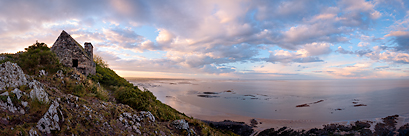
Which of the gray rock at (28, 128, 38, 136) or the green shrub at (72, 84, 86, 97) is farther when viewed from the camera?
the green shrub at (72, 84, 86, 97)

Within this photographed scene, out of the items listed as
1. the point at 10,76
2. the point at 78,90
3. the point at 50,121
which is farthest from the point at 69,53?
the point at 50,121

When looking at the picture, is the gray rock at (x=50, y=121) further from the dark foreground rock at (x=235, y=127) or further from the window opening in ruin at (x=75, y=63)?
the dark foreground rock at (x=235, y=127)

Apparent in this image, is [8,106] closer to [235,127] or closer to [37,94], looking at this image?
[37,94]

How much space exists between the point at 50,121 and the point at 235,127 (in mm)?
26966

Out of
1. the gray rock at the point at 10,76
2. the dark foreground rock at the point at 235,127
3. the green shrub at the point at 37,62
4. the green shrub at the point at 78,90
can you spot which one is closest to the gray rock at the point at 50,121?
the gray rock at the point at 10,76

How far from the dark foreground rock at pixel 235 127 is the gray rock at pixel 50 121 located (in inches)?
881

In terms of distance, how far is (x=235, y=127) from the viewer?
28.2 m

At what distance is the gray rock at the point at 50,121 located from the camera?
472 cm

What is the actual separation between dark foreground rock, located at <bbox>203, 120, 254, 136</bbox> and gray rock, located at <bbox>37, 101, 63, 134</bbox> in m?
22.4

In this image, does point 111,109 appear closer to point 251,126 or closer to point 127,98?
point 127,98

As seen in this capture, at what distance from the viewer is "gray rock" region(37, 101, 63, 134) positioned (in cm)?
472

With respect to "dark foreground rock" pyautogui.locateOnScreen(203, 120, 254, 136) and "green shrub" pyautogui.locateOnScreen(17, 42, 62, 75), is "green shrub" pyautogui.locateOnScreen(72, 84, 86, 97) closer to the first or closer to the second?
"green shrub" pyautogui.locateOnScreen(17, 42, 62, 75)

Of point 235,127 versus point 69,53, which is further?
point 235,127

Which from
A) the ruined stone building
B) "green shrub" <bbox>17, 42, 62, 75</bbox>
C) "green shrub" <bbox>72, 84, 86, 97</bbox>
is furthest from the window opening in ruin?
"green shrub" <bbox>72, 84, 86, 97</bbox>
